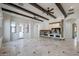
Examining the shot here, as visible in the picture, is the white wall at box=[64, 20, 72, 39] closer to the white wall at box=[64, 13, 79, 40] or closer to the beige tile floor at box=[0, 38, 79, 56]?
the white wall at box=[64, 13, 79, 40]

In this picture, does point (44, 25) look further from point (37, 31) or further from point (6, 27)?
point (6, 27)

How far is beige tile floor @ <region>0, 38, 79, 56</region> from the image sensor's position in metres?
2.29

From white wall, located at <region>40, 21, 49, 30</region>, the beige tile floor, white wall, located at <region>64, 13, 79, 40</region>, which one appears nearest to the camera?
the beige tile floor

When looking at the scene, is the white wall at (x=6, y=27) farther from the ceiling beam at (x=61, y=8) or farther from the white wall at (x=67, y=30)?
the white wall at (x=67, y=30)

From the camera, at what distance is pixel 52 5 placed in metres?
2.40

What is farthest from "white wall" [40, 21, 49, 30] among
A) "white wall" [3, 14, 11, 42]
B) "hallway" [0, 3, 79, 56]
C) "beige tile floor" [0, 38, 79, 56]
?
"white wall" [3, 14, 11, 42]

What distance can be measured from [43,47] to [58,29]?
595 millimetres

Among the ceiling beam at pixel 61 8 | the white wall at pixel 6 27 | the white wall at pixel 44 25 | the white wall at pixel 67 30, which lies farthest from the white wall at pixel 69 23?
the white wall at pixel 6 27

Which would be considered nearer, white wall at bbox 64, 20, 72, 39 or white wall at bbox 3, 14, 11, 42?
white wall at bbox 3, 14, 11, 42

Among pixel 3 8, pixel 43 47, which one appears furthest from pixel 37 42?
pixel 3 8

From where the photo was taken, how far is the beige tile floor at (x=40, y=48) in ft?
7.53

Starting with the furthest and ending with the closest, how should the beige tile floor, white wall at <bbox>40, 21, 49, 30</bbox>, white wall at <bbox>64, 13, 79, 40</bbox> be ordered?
white wall at <bbox>40, 21, 49, 30</bbox>
white wall at <bbox>64, 13, 79, 40</bbox>
the beige tile floor

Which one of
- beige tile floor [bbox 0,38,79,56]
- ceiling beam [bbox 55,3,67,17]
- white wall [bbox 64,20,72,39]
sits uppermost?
ceiling beam [bbox 55,3,67,17]

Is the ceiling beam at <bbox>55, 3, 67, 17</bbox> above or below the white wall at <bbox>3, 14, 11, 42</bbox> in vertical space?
above
